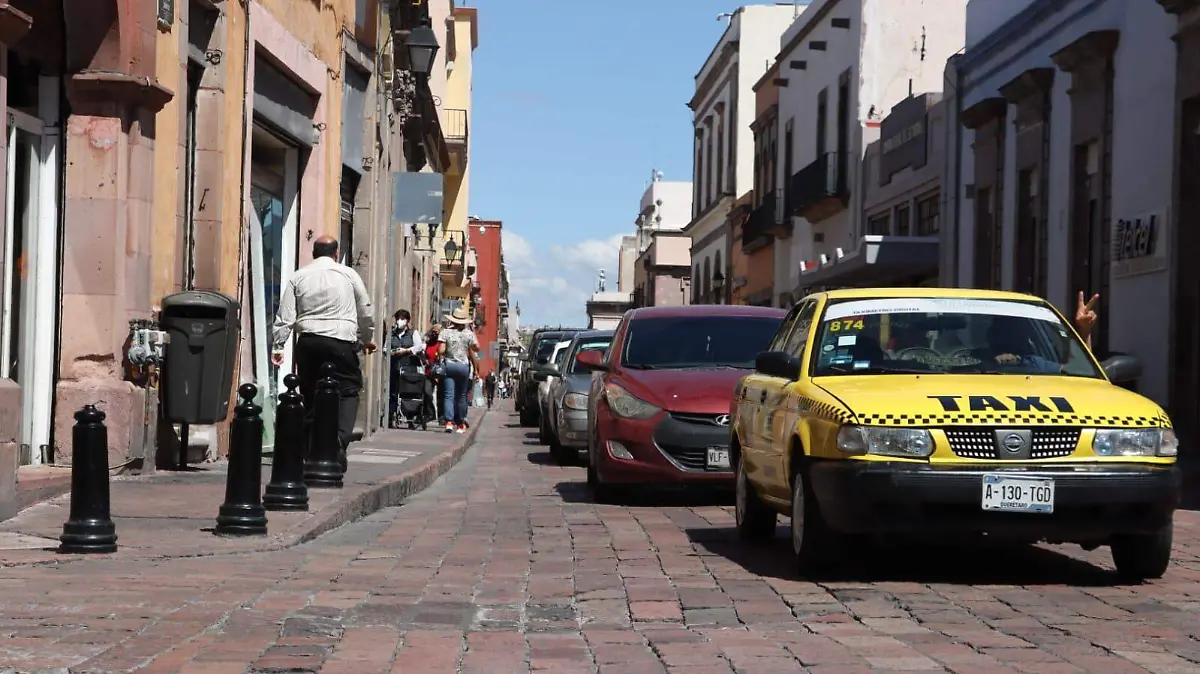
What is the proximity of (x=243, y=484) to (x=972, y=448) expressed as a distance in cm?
369

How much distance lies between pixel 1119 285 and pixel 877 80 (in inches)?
697

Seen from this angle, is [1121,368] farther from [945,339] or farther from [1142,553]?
[1142,553]

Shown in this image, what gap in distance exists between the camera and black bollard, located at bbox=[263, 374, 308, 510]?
10.7m

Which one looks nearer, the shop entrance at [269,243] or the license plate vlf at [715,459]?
the license plate vlf at [715,459]

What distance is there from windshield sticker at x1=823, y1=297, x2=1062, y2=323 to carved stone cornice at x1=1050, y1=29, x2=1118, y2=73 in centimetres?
1431

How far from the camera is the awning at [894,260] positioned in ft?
109

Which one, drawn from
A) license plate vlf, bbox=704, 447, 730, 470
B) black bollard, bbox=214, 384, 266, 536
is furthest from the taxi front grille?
license plate vlf, bbox=704, 447, 730, 470

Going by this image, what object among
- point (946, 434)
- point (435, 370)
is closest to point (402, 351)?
point (435, 370)

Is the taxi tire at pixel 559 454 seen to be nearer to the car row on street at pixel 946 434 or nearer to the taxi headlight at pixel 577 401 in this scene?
the taxi headlight at pixel 577 401

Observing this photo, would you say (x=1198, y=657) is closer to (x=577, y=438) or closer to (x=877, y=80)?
(x=577, y=438)

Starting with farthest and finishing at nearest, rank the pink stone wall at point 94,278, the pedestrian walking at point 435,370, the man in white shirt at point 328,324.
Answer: the pedestrian walking at point 435,370, the man in white shirt at point 328,324, the pink stone wall at point 94,278

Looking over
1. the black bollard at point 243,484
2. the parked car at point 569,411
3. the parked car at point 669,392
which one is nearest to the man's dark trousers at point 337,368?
the parked car at point 669,392

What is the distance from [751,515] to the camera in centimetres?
1030

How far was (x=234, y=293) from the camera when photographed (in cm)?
1584
